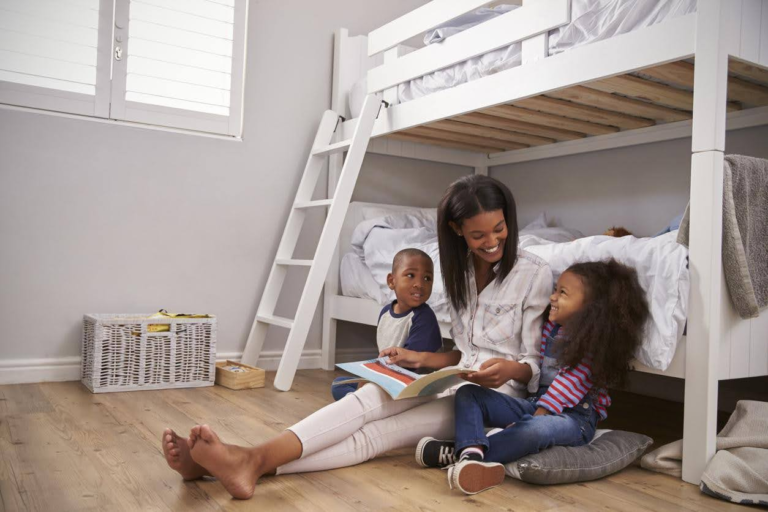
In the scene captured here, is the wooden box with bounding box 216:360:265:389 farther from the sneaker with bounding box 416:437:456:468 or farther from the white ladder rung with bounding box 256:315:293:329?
the sneaker with bounding box 416:437:456:468

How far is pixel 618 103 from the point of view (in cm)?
208

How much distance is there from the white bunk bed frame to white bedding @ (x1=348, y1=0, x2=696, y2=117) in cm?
3

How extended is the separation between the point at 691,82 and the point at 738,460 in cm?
96

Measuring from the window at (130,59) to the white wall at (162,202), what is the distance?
0.07m

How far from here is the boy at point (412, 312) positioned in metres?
1.80

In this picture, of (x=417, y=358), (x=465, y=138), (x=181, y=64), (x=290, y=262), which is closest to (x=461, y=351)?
(x=417, y=358)

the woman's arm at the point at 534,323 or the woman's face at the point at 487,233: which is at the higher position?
the woman's face at the point at 487,233

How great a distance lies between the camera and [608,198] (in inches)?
103

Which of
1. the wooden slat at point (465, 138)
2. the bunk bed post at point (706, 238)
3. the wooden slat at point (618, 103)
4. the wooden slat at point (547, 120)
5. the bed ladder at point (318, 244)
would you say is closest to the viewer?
the bunk bed post at point (706, 238)

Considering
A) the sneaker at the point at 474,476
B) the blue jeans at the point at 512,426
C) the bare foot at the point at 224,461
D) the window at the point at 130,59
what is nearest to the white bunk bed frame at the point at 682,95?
the blue jeans at the point at 512,426

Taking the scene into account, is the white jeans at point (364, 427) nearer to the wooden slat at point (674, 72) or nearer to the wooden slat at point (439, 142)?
the wooden slat at point (674, 72)

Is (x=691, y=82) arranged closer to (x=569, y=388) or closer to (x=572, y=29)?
(x=572, y=29)

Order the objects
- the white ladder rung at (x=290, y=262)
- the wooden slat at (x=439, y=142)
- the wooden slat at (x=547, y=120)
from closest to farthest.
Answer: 1. the wooden slat at (x=547, y=120)
2. the white ladder rung at (x=290, y=262)
3. the wooden slat at (x=439, y=142)

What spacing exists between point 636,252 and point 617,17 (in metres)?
0.57
